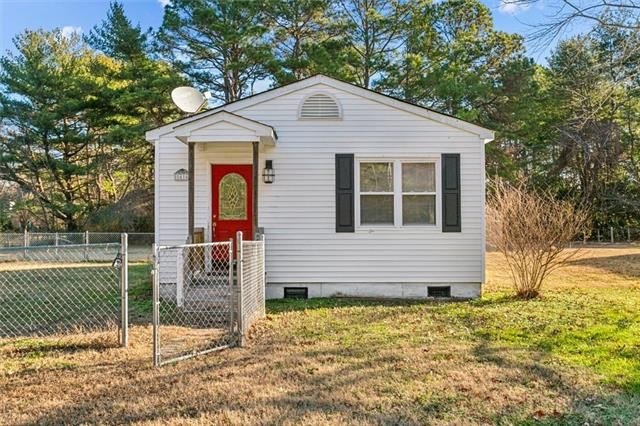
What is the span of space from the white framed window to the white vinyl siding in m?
0.12

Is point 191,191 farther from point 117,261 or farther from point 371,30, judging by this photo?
point 371,30

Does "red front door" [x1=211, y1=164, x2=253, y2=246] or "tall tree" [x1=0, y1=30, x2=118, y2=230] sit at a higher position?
"tall tree" [x1=0, y1=30, x2=118, y2=230]

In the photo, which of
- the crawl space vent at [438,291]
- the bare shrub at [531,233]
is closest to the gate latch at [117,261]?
the crawl space vent at [438,291]

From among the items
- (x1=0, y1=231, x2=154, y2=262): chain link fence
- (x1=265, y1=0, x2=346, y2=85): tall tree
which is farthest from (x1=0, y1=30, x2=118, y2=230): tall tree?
(x1=265, y1=0, x2=346, y2=85): tall tree

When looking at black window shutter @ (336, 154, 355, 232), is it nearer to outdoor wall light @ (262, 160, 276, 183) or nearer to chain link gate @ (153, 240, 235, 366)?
outdoor wall light @ (262, 160, 276, 183)

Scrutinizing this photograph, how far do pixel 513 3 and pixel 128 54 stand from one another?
1934cm

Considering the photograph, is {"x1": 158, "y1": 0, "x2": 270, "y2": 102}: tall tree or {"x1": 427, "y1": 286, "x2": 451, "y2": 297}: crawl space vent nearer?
{"x1": 427, "y1": 286, "x2": 451, "y2": 297}: crawl space vent

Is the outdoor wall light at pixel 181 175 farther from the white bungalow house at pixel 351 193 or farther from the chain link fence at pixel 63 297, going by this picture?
the chain link fence at pixel 63 297

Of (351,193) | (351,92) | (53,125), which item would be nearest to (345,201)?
(351,193)

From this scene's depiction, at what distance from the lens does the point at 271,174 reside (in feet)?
26.9

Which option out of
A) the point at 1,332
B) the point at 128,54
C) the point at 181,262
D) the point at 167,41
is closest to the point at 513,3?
the point at 181,262

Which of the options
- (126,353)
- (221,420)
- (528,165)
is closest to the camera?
(221,420)

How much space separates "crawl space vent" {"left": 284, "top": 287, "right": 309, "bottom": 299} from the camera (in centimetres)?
835

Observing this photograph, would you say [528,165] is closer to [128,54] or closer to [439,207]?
[439,207]
